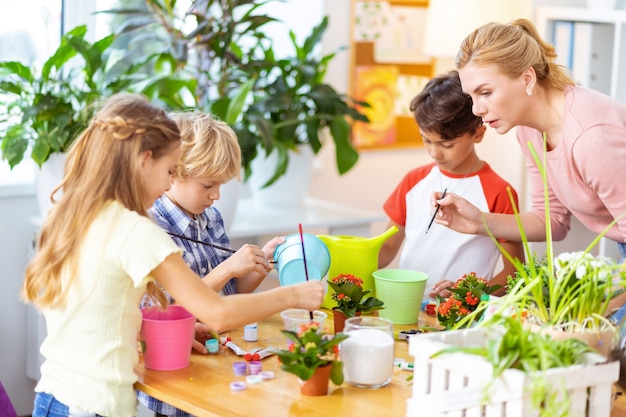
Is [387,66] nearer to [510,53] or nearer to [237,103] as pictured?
[237,103]

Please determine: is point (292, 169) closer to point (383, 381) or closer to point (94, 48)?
point (94, 48)

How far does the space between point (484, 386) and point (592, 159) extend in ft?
2.75

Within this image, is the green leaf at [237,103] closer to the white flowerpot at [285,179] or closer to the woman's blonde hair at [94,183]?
the white flowerpot at [285,179]

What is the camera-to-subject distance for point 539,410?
4.53 feet

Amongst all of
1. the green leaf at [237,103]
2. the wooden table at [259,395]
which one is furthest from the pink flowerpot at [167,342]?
the green leaf at [237,103]

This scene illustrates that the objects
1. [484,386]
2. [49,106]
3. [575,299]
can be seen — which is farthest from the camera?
[49,106]

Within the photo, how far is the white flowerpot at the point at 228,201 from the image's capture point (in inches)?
120

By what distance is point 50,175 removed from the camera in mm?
2969

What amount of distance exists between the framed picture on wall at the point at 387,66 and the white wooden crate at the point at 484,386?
2.70m

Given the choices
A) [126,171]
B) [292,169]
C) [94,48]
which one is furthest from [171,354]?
[292,169]

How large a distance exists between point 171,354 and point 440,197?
84cm

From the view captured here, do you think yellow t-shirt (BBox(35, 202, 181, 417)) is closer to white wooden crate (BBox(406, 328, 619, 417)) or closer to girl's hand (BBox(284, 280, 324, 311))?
girl's hand (BBox(284, 280, 324, 311))

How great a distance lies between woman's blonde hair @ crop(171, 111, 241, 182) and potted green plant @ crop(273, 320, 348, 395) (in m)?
0.57

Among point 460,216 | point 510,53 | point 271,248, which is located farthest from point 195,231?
point 510,53
